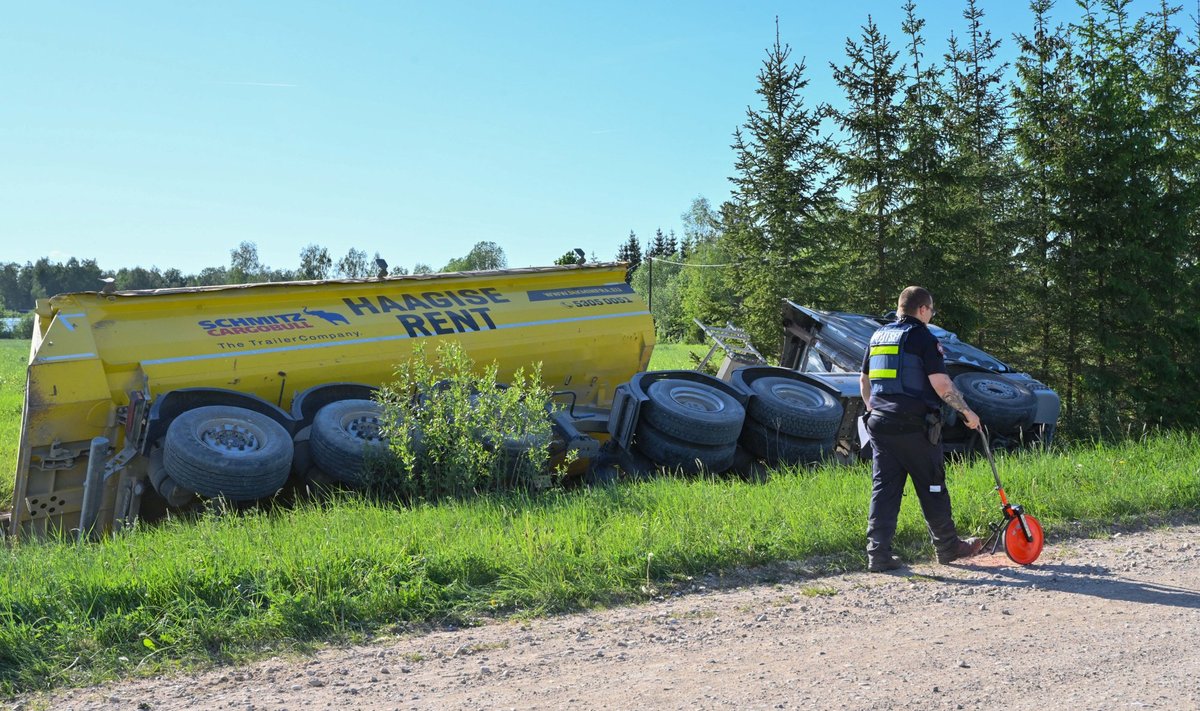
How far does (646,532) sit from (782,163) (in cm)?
1452

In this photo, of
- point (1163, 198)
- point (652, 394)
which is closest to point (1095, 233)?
point (1163, 198)

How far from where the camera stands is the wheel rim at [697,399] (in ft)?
30.8

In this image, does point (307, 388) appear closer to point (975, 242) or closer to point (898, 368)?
point (898, 368)

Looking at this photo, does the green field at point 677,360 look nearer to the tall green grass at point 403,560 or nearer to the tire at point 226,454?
the tall green grass at point 403,560

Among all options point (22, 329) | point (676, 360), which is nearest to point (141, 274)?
point (22, 329)

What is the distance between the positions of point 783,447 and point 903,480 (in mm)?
3503

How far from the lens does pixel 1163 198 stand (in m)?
15.9

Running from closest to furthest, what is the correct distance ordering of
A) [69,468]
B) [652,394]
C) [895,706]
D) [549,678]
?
1. [895,706]
2. [549,678]
3. [69,468]
4. [652,394]

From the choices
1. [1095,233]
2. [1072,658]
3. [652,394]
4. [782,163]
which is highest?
[782,163]

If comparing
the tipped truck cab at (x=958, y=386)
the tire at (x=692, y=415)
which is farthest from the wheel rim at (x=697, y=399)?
the tipped truck cab at (x=958, y=386)

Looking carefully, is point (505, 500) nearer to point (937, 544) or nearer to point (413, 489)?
point (413, 489)

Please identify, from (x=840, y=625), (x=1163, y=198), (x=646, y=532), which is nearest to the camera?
(x=840, y=625)

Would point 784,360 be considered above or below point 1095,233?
below

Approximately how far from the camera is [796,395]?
1006 centimetres
